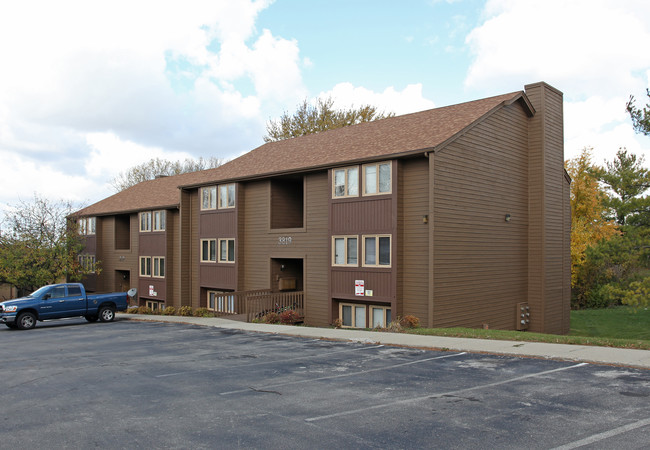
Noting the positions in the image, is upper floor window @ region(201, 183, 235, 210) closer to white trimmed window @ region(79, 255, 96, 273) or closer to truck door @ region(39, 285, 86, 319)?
truck door @ region(39, 285, 86, 319)

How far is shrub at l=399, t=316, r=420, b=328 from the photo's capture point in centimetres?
1911

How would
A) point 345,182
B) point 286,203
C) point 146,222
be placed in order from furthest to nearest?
point 146,222 < point 286,203 < point 345,182

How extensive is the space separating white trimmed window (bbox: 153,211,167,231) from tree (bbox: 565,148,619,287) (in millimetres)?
30027

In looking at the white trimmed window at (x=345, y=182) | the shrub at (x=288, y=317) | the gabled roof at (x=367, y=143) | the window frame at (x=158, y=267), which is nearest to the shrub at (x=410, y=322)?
the shrub at (x=288, y=317)

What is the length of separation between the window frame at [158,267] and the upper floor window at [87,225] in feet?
31.9

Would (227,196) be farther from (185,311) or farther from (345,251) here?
(345,251)

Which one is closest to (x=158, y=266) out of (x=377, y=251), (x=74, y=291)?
(x=74, y=291)

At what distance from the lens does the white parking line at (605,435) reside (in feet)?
22.0

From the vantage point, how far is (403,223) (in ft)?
68.1

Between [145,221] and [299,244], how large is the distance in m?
17.1

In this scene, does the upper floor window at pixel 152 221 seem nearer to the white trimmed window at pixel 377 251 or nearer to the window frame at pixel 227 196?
A: the window frame at pixel 227 196

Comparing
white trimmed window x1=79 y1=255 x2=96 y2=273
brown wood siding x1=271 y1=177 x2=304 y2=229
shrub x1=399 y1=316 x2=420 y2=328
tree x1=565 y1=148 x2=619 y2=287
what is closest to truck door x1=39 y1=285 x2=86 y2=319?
brown wood siding x1=271 y1=177 x2=304 y2=229

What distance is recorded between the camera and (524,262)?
80.8 ft

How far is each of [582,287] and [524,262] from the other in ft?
72.1
